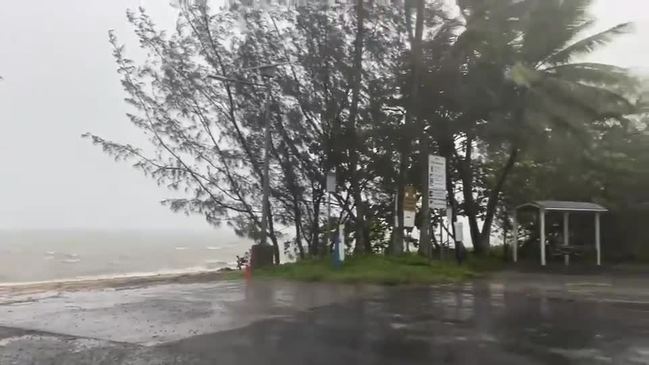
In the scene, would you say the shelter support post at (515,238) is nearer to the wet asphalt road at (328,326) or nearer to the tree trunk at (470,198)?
the tree trunk at (470,198)

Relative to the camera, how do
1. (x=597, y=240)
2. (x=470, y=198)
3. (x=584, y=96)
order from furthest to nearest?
Result: (x=470, y=198)
(x=597, y=240)
(x=584, y=96)

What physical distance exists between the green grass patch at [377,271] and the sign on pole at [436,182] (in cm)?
163

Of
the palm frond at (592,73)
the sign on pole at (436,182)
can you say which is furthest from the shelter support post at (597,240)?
the sign on pole at (436,182)

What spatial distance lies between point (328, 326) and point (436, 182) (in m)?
9.90

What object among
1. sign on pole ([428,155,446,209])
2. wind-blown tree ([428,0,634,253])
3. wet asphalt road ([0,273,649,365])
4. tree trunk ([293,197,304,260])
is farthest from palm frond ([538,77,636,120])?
tree trunk ([293,197,304,260])

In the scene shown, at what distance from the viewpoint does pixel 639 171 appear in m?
21.8

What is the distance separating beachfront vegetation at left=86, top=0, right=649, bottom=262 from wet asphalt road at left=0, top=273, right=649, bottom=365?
5.49 m

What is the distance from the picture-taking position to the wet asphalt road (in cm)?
769

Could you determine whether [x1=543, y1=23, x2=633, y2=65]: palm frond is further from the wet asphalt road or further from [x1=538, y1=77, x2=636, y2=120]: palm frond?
the wet asphalt road

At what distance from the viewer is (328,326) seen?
9641 millimetres

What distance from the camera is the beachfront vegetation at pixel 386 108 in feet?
66.5

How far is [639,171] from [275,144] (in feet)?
37.4

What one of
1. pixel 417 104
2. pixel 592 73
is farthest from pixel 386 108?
pixel 592 73

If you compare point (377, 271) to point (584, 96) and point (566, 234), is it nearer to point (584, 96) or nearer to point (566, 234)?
point (566, 234)
